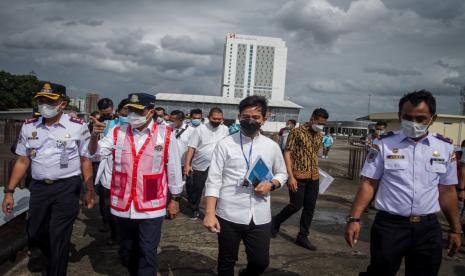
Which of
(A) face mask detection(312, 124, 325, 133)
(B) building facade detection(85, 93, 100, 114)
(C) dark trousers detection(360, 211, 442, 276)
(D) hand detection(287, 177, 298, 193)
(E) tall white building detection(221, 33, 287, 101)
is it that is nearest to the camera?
(C) dark trousers detection(360, 211, 442, 276)

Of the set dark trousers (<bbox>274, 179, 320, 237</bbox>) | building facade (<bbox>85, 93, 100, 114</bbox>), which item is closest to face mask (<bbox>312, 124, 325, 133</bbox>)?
dark trousers (<bbox>274, 179, 320, 237</bbox>)

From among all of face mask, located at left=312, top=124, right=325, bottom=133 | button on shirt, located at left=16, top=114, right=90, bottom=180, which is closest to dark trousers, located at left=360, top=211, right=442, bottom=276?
face mask, located at left=312, top=124, right=325, bottom=133

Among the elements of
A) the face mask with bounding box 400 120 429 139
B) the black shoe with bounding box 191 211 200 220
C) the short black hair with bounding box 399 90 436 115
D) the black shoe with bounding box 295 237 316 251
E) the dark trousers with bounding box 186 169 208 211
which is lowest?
the black shoe with bounding box 191 211 200 220

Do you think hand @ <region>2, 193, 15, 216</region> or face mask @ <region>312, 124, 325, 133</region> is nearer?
hand @ <region>2, 193, 15, 216</region>

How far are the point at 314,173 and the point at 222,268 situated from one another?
255 cm

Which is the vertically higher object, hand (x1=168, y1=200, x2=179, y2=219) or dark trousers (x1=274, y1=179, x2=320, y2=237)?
hand (x1=168, y1=200, x2=179, y2=219)

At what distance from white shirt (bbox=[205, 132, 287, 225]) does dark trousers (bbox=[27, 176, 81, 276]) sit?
1.48 m

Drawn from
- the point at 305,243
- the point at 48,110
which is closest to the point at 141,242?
the point at 48,110

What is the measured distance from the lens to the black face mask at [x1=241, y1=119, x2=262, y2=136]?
3.36 m

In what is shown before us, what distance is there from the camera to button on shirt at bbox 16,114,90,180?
368cm

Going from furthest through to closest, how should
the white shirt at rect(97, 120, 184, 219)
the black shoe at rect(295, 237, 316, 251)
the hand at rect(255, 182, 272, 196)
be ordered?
the black shoe at rect(295, 237, 316, 251) < the white shirt at rect(97, 120, 184, 219) < the hand at rect(255, 182, 272, 196)

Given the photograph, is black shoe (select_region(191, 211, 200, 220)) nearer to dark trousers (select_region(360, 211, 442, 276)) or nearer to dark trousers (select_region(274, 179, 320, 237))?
dark trousers (select_region(274, 179, 320, 237))

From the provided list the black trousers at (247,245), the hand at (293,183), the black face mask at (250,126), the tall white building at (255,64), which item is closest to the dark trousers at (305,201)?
the hand at (293,183)

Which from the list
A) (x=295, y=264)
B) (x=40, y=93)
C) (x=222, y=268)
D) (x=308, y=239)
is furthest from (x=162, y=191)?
(x=308, y=239)
